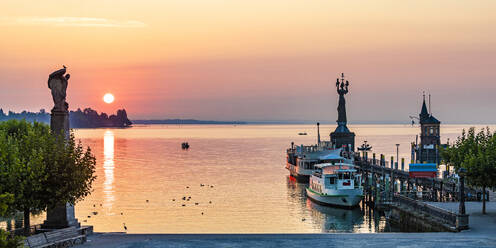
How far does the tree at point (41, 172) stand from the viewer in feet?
95.0

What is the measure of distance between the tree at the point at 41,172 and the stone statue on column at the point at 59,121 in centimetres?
60

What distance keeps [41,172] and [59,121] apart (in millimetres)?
3342

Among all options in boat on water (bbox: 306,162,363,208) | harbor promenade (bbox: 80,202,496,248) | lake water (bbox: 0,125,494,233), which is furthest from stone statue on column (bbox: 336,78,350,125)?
harbor promenade (bbox: 80,202,496,248)

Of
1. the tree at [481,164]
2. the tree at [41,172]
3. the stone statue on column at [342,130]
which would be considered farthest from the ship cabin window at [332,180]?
the stone statue on column at [342,130]

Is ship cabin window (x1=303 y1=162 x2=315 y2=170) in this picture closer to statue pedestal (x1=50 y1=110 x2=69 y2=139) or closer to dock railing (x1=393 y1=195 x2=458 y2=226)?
dock railing (x1=393 y1=195 x2=458 y2=226)

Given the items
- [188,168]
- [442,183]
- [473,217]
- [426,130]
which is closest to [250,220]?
[442,183]

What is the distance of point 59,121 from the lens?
31.9 m

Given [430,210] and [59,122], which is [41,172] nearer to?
[59,122]

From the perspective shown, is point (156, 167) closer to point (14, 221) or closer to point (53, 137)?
point (14, 221)

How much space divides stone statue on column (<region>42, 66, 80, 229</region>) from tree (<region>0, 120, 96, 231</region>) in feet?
1.96

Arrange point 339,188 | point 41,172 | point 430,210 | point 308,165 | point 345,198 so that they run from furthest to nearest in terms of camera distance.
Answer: point 308,165, point 339,188, point 345,198, point 430,210, point 41,172

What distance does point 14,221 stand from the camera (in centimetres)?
5738

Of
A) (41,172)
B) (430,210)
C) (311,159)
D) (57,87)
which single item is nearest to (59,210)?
(41,172)

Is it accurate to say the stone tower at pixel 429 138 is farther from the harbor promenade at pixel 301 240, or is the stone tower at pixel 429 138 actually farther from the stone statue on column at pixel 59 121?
the stone statue on column at pixel 59 121
